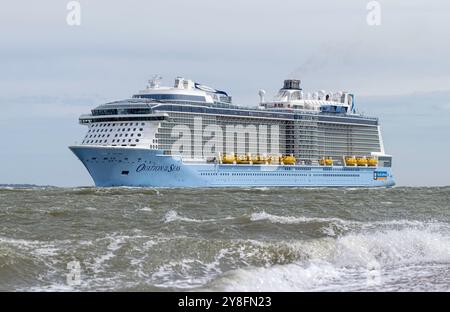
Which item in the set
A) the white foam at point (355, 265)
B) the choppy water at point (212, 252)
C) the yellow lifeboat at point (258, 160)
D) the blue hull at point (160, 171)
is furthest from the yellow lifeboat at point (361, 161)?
the white foam at point (355, 265)

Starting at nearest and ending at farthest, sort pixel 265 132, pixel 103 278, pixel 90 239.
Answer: pixel 103 278 → pixel 90 239 → pixel 265 132

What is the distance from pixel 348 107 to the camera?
308 feet

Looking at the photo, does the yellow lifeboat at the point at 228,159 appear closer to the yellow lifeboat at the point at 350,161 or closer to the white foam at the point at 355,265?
the yellow lifeboat at the point at 350,161

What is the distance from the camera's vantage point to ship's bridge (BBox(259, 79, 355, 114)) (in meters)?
88.2

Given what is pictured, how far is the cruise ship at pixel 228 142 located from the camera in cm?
6694

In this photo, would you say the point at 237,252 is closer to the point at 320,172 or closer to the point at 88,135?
the point at 88,135

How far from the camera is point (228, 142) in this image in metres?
Answer: 76.2

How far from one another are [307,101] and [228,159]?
64.6ft

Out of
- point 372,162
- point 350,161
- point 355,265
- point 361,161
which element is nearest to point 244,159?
point 350,161

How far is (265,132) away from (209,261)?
64.3m

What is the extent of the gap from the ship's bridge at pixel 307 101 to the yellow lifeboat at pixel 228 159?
1238cm

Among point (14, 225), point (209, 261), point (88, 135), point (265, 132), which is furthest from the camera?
point (265, 132)

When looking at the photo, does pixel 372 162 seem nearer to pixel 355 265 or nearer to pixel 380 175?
pixel 380 175

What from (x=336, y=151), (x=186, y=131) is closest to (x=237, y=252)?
(x=186, y=131)
